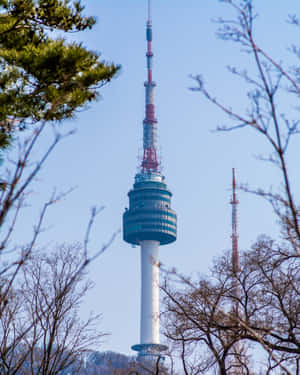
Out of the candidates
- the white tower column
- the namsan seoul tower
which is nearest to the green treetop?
the namsan seoul tower

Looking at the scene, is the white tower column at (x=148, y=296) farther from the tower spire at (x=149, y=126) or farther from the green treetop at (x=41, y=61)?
the green treetop at (x=41, y=61)

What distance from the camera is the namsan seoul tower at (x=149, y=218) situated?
142500mm

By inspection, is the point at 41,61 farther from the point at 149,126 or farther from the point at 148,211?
the point at 149,126

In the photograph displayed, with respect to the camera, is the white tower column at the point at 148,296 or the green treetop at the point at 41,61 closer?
the green treetop at the point at 41,61

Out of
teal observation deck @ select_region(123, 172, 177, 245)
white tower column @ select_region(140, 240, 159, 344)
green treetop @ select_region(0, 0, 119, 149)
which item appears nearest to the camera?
green treetop @ select_region(0, 0, 119, 149)

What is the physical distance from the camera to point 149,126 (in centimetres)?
15150

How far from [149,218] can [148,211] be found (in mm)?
1550

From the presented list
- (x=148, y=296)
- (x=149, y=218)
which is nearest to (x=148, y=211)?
(x=149, y=218)

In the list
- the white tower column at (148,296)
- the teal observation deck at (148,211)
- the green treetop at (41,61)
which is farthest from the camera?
the white tower column at (148,296)

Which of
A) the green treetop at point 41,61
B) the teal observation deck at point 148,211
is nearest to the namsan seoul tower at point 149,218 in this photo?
the teal observation deck at point 148,211

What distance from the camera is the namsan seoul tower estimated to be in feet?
468

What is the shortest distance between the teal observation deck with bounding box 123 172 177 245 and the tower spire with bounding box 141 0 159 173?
2.33 metres

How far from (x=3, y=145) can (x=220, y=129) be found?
871 cm

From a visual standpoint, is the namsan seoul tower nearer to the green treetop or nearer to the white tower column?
the white tower column
